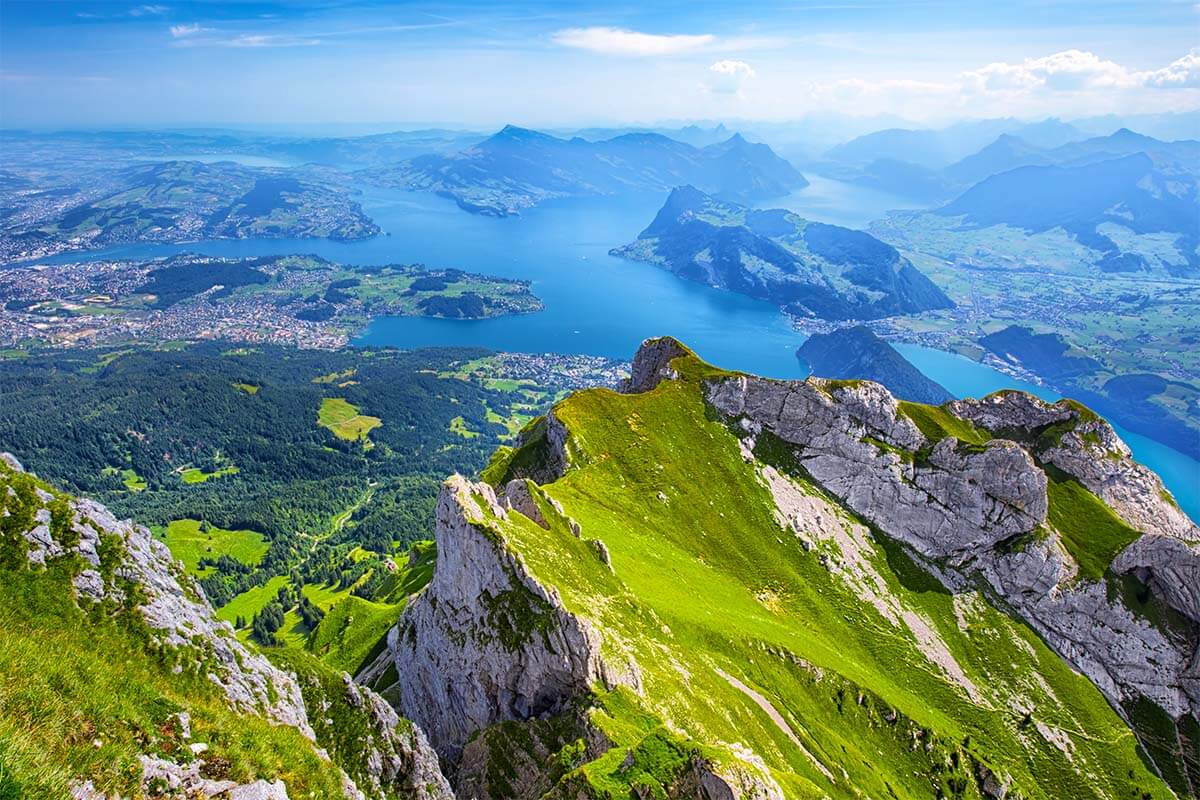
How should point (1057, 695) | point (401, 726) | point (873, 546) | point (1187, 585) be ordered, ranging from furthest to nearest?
point (873, 546) → point (1187, 585) → point (1057, 695) → point (401, 726)

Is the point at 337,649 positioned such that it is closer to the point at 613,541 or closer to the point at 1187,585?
the point at 613,541

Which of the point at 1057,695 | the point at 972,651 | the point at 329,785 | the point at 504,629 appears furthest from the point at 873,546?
the point at 329,785

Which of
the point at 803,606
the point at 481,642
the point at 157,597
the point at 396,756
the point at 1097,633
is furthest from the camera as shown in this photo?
the point at 1097,633

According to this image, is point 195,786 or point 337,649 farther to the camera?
point 337,649

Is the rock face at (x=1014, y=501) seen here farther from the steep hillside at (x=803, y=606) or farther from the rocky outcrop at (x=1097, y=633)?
the steep hillside at (x=803, y=606)

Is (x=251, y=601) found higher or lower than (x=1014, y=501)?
lower

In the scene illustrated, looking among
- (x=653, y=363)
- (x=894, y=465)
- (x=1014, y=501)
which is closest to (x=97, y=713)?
(x=894, y=465)

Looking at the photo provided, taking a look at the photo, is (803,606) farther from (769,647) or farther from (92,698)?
(92,698)
